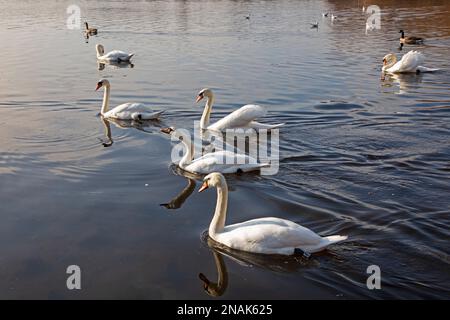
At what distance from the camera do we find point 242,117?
13.2 m

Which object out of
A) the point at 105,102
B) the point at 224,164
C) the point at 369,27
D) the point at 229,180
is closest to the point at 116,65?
the point at 105,102

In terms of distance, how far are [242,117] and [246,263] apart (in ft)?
20.6

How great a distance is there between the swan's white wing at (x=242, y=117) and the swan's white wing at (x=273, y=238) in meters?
5.83

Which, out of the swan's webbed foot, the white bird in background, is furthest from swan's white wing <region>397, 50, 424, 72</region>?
the swan's webbed foot

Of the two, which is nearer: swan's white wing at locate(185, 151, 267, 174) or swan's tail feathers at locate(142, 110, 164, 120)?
swan's white wing at locate(185, 151, 267, 174)

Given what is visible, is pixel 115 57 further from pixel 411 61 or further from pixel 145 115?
pixel 411 61

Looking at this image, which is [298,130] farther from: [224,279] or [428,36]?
[428,36]

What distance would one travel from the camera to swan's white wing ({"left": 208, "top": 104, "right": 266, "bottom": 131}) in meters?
13.2

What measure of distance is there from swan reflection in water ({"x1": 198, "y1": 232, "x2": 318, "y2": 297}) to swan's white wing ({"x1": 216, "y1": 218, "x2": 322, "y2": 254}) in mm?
83

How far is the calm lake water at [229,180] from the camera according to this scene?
23.1 ft

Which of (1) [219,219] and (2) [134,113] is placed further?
(2) [134,113]

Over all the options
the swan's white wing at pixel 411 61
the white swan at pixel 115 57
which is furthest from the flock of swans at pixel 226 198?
the swan's white wing at pixel 411 61

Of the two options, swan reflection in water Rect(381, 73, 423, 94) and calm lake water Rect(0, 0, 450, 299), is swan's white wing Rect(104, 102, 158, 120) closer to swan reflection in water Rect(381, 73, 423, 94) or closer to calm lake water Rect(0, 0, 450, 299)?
calm lake water Rect(0, 0, 450, 299)
